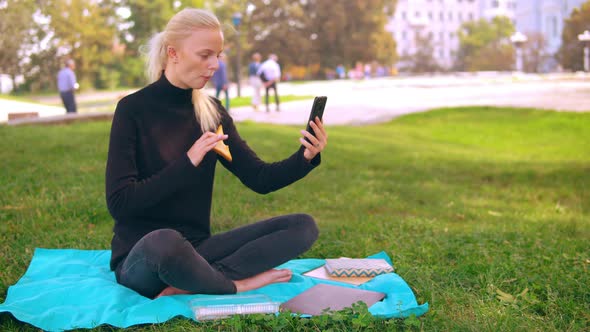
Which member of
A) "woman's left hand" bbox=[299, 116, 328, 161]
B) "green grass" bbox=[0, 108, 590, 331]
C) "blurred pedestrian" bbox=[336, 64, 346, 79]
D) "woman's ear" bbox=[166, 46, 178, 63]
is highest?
"woman's ear" bbox=[166, 46, 178, 63]

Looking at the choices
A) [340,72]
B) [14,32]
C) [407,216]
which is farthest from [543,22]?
[407,216]

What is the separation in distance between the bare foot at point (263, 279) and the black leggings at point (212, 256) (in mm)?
33

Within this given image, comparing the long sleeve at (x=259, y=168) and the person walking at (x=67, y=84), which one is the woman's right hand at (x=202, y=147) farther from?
the person walking at (x=67, y=84)

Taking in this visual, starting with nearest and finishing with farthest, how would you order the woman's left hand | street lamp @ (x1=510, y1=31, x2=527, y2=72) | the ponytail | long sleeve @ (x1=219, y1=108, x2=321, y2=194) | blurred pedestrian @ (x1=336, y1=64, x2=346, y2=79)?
the woman's left hand < the ponytail < long sleeve @ (x1=219, y1=108, x2=321, y2=194) < street lamp @ (x1=510, y1=31, x2=527, y2=72) < blurred pedestrian @ (x1=336, y1=64, x2=346, y2=79)

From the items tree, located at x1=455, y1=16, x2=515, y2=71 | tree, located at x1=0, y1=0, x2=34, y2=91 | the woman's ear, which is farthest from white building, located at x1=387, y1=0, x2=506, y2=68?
the woman's ear

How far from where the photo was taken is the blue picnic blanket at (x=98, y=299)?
321cm

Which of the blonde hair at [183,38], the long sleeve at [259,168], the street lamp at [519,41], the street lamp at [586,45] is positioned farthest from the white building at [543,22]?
the blonde hair at [183,38]

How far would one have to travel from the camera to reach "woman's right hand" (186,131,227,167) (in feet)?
10.1

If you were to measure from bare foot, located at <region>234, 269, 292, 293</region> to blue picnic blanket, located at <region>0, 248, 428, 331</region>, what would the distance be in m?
0.03

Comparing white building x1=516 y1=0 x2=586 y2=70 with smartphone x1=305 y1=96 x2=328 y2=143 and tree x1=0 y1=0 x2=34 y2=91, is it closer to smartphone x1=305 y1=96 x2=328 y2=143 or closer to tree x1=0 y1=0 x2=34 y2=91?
tree x1=0 y1=0 x2=34 y2=91

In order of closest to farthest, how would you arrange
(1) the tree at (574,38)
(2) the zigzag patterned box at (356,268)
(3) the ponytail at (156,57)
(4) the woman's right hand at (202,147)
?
(4) the woman's right hand at (202,147) → (3) the ponytail at (156,57) → (2) the zigzag patterned box at (356,268) → (1) the tree at (574,38)

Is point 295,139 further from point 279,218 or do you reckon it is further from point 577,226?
point 279,218

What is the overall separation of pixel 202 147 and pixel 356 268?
1408mm

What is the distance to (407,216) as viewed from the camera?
19.7 feet
